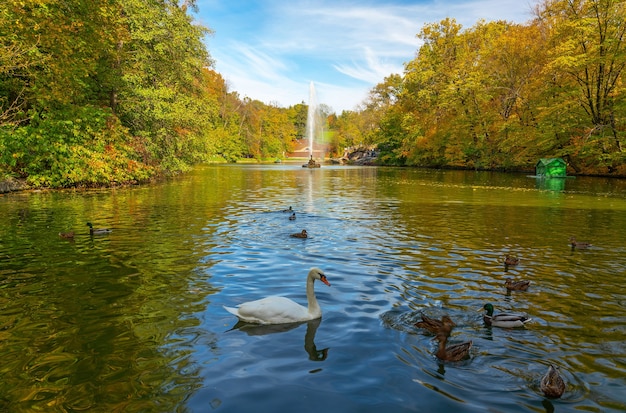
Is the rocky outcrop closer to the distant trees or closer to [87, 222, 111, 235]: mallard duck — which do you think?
the distant trees

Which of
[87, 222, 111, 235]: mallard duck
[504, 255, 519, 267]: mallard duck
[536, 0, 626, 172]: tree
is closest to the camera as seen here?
[504, 255, 519, 267]: mallard duck

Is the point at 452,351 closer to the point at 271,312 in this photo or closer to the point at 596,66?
the point at 271,312

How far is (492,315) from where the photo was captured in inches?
289

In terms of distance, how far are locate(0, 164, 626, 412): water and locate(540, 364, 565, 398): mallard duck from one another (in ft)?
0.39

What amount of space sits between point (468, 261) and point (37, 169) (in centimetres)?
2893

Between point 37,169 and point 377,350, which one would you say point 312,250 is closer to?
point 377,350

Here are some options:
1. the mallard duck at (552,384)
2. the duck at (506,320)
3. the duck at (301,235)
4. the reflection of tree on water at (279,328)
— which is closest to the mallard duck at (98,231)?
the duck at (301,235)

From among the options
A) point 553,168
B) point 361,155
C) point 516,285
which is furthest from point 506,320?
point 361,155

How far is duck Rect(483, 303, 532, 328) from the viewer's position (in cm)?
695

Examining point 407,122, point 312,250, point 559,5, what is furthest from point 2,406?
point 407,122

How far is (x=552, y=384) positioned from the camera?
16.3ft

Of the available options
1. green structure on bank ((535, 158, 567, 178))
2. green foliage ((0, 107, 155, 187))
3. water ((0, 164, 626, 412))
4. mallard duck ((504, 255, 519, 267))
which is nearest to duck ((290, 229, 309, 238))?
water ((0, 164, 626, 412))

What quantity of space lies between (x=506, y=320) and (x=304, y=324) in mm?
3644

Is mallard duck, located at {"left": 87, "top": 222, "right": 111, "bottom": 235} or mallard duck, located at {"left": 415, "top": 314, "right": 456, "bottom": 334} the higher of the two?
mallard duck, located at {"left": 87, "top": 222, "right": 111, "bottom": 235}
